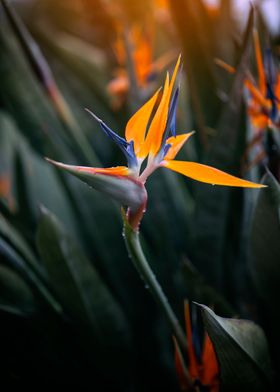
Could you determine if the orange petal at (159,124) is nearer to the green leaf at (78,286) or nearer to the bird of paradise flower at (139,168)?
the bird of paradise flower at (139,168)

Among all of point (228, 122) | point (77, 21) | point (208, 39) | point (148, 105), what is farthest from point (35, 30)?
point (77, 21)

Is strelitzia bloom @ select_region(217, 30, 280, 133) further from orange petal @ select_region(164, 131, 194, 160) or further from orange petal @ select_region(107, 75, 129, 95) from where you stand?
orange petal @ select_region(107, 75, 129, 95)

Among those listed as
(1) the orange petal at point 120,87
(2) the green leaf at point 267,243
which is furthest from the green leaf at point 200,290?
(1) the orange petal at point 120,87

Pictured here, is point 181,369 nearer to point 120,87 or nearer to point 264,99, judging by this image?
point 264,99

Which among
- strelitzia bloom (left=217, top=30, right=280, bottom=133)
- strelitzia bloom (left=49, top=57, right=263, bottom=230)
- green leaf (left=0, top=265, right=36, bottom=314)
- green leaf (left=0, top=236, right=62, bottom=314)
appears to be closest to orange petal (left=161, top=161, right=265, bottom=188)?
strelitzia bloom (left=49, top=57, right=263, bottom=230)

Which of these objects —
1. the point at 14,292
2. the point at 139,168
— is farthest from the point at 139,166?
the point at 14,292

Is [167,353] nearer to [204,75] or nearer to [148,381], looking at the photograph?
[148,381]
